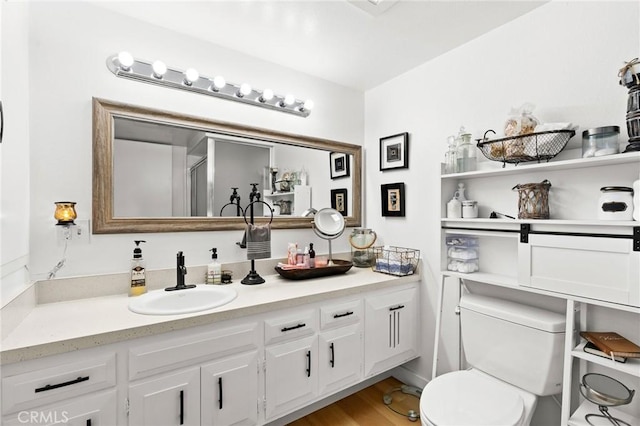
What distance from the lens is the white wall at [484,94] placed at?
4.49ft

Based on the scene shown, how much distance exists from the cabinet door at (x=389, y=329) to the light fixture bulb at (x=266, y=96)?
145 centimetres

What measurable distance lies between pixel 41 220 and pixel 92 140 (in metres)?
0.45

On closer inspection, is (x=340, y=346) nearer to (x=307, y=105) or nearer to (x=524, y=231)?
(x=524, y=231)

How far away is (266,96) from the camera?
6.59 ft

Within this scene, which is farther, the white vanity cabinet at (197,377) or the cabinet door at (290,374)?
the cabinet door at (290,374)

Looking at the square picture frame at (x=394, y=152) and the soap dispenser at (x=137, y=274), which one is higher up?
the square picture frame at (x=394, y=152)

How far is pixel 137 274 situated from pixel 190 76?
3.70 feet

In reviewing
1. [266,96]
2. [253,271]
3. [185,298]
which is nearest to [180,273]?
[185,298]

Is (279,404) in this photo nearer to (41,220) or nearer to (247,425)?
(247,425)

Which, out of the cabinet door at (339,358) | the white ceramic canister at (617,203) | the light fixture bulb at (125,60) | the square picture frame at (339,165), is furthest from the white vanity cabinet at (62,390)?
the white ceramic canister at (617,203)

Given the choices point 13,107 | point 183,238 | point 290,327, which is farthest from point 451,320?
point 13,107

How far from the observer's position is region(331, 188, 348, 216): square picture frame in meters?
2.45

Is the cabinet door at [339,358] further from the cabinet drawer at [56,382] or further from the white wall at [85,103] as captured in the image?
the cabinet drawer at [56,382]

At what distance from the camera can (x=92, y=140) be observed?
1.55 metres
